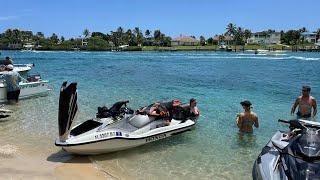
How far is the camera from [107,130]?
11.6 meters

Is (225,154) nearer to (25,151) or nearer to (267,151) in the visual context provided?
(267,151)

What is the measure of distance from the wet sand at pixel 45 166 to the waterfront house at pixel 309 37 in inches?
6969

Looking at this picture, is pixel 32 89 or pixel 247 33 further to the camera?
pixel 247 33

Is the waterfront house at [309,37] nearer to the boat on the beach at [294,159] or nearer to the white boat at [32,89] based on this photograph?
the white boat at [32,89]

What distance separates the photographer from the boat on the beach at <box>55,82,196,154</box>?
429 inches

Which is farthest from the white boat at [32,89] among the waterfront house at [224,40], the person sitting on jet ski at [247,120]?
the waterfront house at [224,40]

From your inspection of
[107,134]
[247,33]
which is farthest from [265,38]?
[107,134]

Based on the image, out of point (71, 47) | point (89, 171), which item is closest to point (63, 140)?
point (89, 171)

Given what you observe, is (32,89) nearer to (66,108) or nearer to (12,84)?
(12,84)

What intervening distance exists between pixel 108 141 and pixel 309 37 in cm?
18178

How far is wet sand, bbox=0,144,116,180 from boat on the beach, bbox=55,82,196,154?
1.30ft

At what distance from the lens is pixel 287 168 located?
7.14 m

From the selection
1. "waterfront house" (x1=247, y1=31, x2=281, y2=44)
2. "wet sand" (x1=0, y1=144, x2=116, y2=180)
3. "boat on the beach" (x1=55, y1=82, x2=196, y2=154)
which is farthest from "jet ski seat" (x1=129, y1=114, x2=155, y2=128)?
"waterfront house" (x1=247, y1=31, x2=281, y2=44)

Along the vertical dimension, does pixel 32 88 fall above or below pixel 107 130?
below
